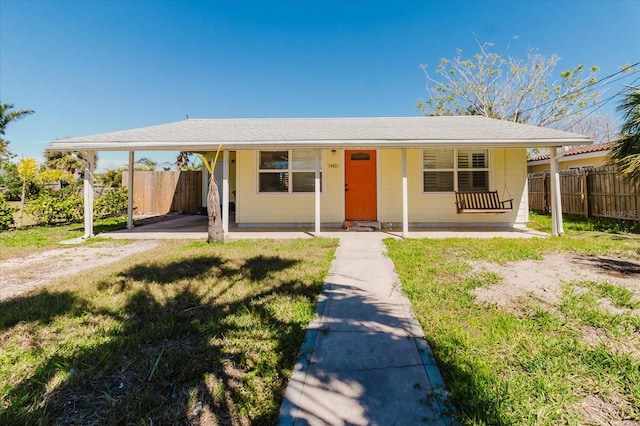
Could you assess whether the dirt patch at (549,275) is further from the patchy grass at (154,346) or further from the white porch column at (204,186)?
the white porch column at (204,186)

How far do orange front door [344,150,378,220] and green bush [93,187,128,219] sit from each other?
31.5ft

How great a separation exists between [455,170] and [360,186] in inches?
117

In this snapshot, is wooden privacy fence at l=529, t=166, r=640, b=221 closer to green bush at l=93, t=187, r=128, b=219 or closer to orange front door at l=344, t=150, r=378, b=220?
orange front door at l=344, t=150, r=378, b=220

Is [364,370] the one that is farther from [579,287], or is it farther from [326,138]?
[326,138]

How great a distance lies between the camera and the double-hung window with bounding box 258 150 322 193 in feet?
31.5

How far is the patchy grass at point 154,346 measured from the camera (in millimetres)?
1844

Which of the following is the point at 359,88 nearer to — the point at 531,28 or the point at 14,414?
the point at 531,28

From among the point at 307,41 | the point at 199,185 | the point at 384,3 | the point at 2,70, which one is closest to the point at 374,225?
the point at 199,185

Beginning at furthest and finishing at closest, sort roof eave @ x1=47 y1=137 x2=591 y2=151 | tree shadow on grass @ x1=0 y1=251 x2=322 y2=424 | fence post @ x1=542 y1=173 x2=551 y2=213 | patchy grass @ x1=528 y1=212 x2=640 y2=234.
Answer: fence post @ x1=542 y1=173 x2=551 y2=213
patchy grass @ x1=528 y1=212 x2=640 y2=234
roof eave @ x1=47 y1=137 x2=591 y2=151
tree shadow on grass @ x1=0 y1=251 x2=322 y2=424

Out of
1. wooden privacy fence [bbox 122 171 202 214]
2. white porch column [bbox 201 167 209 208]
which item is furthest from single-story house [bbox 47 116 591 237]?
wooden privacy fence [bbox 122 171 202 214]

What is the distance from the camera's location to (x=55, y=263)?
5.52 metres

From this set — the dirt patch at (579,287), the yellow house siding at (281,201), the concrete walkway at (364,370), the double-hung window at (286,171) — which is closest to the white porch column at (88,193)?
the yellow house siding at (281,201)

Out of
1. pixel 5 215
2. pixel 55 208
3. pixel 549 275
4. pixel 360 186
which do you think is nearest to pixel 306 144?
pixel 360 186

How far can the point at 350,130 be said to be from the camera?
9172 mm
